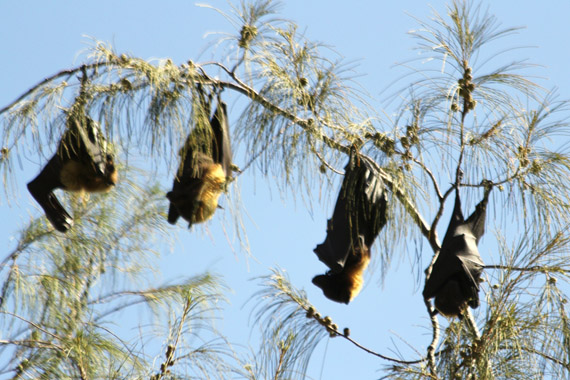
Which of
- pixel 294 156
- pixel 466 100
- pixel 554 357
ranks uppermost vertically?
pixel 466 100

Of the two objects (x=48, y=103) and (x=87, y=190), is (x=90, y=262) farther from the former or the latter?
(x=48, y=103)

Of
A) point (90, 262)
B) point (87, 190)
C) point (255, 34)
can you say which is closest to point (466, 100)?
point (255, 34)

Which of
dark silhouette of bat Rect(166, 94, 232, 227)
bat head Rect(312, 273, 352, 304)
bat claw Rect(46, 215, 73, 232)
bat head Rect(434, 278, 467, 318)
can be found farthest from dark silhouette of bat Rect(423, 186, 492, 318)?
bat claw Rect(46, 215, 73, 232)

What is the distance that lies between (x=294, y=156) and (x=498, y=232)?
896mm

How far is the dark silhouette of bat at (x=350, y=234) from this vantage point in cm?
401

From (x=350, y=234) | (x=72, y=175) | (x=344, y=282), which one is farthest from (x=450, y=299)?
(x=72, y=175)

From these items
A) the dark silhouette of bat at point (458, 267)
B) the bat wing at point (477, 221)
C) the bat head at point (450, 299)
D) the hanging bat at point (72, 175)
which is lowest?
the bat head at point (450, 299)

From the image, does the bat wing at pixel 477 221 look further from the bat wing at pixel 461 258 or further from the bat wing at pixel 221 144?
the bat wing at pixel 221 144

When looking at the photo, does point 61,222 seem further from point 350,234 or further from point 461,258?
point 461,258

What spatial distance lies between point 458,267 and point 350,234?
0.50m

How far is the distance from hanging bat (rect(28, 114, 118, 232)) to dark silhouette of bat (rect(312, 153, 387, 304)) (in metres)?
1.09

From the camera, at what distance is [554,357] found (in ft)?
11.7

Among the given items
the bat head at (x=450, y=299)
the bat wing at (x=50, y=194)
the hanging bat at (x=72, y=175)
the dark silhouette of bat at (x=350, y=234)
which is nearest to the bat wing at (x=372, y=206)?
the dark silhouette of bat at (x=350, y=234)

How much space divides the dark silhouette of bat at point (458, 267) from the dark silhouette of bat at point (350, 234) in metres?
0.32
